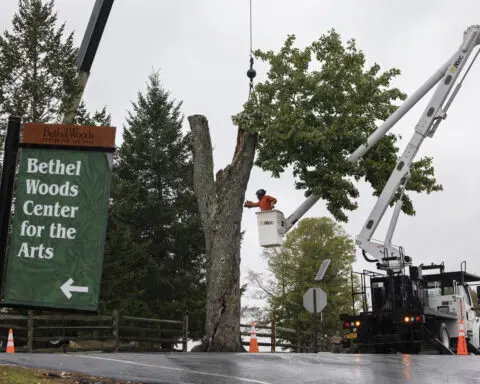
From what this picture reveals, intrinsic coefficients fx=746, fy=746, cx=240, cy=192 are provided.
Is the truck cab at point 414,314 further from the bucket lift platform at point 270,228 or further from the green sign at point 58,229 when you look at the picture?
the green sign at point 58,229

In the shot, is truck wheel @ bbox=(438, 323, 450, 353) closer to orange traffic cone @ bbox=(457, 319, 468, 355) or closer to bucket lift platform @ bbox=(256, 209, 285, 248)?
orange traffic cone @ bbox=(457, 319, 468, 355)

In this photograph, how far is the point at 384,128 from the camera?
25094mm

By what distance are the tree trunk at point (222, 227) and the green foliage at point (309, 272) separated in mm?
28825

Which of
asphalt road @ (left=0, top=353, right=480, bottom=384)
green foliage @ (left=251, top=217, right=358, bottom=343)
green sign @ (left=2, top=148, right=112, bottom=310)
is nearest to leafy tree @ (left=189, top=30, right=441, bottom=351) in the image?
asphalt road @ (left=0, top=353, right=480, bottom=384)

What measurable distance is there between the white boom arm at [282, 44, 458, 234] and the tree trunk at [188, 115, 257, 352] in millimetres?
1693

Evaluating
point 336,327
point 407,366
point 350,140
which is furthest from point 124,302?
point 336,327

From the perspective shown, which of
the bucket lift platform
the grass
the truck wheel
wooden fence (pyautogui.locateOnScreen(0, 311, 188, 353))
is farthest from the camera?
wooden fence (pyautogui.locateOnScreen(0, 311, 188, 353))

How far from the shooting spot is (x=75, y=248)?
23.5 feet

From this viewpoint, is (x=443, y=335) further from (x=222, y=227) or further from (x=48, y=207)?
(x=48, y=207)

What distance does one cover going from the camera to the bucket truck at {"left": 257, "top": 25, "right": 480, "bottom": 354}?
22.2 m

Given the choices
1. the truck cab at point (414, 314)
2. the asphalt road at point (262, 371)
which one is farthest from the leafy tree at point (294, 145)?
the asphalt road at point (262, 371)

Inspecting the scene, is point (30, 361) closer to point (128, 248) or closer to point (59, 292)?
point (59, 292)

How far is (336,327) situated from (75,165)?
45.4m

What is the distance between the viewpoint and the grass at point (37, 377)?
8.85m
